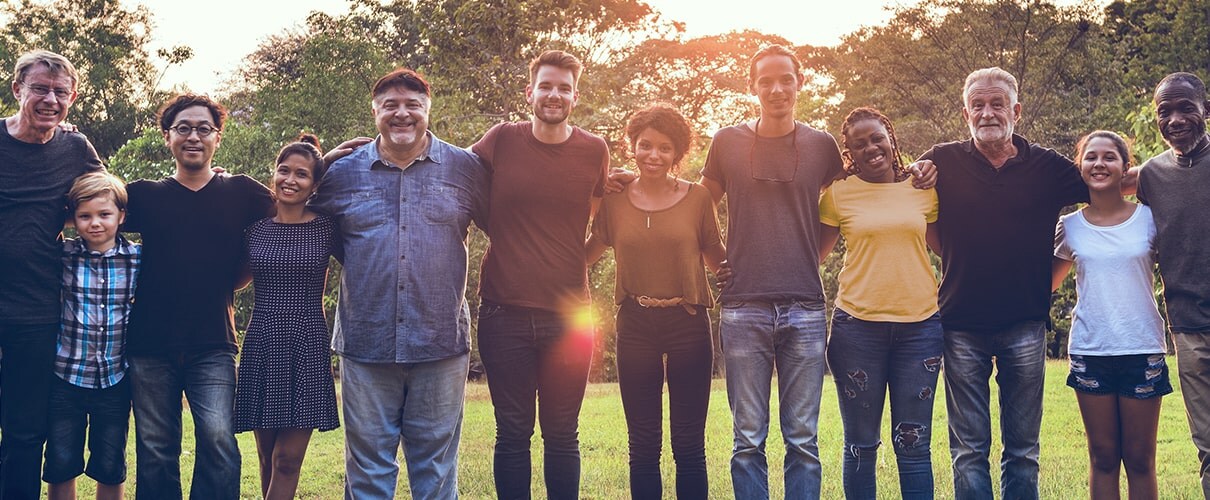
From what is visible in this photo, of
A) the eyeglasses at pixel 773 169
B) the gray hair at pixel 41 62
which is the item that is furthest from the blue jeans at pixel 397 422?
the gray hair at pixel 41 62

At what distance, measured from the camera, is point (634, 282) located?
4781mm

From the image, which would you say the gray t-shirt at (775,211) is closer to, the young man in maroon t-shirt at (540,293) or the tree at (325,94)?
the young man in maroon t-shirt at (540,293)

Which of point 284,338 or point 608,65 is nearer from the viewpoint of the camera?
point 284,338

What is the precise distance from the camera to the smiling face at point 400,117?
4.55 m

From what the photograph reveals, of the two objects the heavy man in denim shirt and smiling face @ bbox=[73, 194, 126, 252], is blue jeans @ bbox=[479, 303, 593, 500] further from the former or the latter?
smiling face @ bbox=[73, 194, 126, 252]

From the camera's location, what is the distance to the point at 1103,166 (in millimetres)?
4859

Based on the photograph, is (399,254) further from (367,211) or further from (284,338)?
(284,338)

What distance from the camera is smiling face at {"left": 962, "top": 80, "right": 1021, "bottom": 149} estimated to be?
4.88 meters

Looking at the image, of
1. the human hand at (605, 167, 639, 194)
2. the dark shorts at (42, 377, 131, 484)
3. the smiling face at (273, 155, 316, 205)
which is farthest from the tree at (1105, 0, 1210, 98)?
the dark shorts at (42, 377, 131, 484)

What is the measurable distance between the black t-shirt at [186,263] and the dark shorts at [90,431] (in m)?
0.29

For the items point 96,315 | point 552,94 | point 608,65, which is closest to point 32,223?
point 96,315

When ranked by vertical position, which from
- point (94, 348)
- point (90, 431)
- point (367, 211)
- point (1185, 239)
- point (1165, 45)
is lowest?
point (90, 431)

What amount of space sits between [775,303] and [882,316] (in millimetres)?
521

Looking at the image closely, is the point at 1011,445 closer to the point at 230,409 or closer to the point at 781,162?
the point at 781,162
